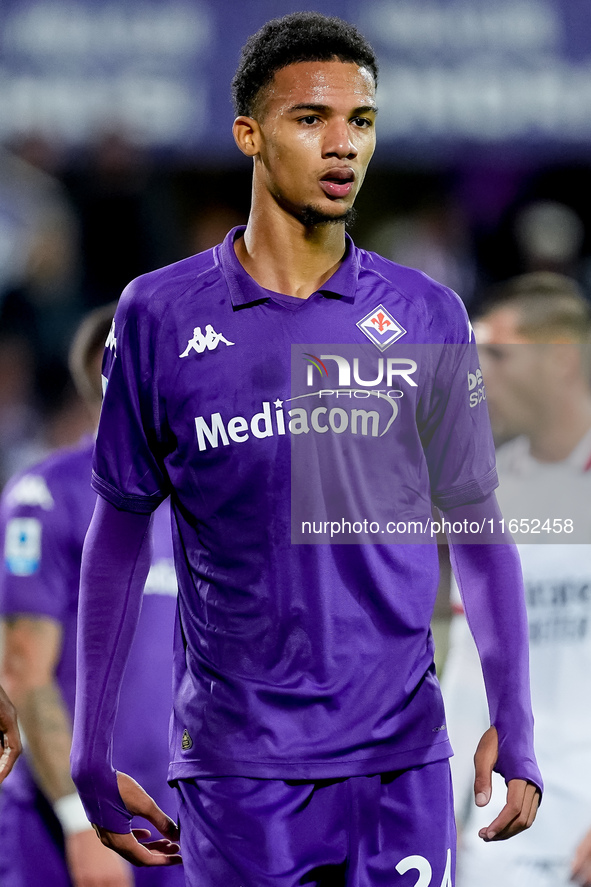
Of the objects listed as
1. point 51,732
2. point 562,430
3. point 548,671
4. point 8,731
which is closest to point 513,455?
point 562,430

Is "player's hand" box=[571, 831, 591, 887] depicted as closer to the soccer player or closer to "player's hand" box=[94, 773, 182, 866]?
the soccer player

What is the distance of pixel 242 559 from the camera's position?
7.52ft

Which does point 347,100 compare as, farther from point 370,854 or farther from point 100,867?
point 100,867

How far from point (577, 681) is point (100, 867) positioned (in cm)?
146

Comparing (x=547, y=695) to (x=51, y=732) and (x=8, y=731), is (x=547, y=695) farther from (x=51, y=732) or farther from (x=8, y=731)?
(x=8, y=731)

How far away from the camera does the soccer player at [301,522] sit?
89.2 inches

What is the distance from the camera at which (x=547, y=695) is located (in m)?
3.79

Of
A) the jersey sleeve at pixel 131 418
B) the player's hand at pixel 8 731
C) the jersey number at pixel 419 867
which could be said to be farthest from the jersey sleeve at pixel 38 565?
the jersey number at pixel 419 867

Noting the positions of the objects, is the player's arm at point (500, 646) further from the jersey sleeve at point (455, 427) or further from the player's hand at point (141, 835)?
the player's hand at point (141, 835)

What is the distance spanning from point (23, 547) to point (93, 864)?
2.97 ft

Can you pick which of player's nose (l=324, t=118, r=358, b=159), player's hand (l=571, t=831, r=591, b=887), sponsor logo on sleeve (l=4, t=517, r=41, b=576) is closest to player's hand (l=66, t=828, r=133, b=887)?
sponsor logo on sleeve (l=4, t=517, r=41, b=576)

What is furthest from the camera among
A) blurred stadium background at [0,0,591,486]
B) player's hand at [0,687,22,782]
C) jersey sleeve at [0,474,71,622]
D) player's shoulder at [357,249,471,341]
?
blurred stadium background at [0,0,591,486]

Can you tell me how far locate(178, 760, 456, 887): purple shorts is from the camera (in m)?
2.23

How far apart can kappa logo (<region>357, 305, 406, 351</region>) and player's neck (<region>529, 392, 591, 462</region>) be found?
5.48ft
